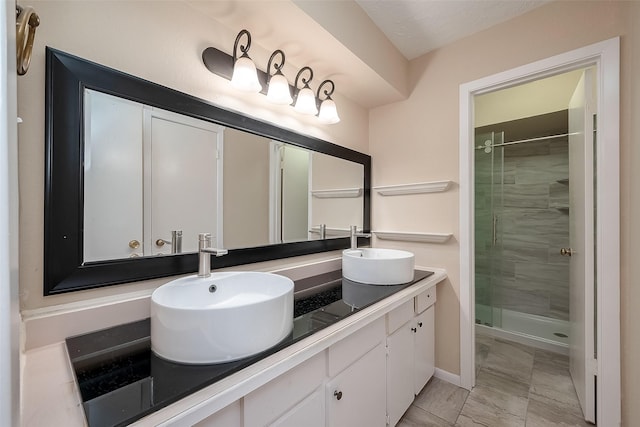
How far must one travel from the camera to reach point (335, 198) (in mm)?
1898

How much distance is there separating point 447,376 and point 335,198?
1.44 m

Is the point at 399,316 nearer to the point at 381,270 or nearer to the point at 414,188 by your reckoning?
the point at 381,270

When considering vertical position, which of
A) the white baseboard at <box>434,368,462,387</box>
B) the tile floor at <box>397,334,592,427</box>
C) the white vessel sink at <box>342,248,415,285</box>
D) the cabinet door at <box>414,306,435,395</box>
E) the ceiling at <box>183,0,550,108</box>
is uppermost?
the ceiling at <box>183,0,550,108</box>

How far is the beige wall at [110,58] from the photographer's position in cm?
77

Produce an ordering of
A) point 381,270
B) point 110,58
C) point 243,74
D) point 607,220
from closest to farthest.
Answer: point 110,58
point 243,74
point 607,220
point 381,270

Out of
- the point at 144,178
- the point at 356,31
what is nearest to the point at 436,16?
the point at 356,31

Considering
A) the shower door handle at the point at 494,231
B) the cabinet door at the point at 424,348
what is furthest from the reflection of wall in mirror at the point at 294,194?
the shower door handle at the point at 494,231

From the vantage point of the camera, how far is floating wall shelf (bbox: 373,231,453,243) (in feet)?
5.92

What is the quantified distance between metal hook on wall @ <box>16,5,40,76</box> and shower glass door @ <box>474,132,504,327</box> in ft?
9.88

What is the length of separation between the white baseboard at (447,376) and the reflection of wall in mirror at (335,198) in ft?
3.76

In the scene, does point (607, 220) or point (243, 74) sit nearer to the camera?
point (243, 74)

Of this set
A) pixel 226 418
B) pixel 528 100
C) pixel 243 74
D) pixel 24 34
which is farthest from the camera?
pixel 528 100

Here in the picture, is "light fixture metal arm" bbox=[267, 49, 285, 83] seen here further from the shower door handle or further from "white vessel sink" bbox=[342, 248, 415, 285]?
the shower door handle

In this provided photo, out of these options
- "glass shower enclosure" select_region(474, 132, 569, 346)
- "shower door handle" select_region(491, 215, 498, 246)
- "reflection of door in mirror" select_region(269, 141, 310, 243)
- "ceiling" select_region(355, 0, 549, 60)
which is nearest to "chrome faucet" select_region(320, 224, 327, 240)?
"reflection of door in mirror" select_region(269, 141, 310, 243)
